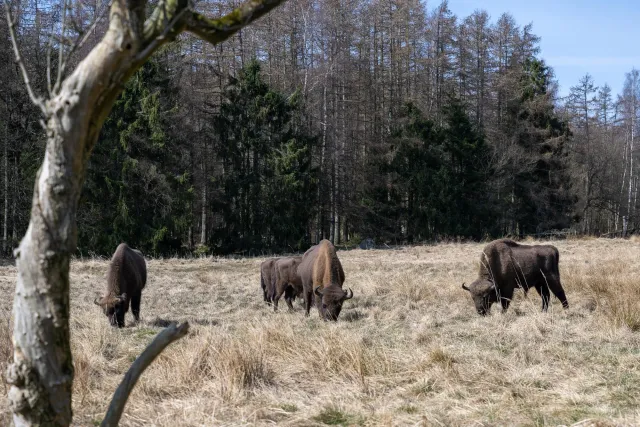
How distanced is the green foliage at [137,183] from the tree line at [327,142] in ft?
0.25

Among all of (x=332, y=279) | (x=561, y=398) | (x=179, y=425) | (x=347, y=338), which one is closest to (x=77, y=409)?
(x=179, y=425)

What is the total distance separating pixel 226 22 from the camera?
3174 mm

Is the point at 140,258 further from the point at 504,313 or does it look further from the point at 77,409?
the point at 77,409

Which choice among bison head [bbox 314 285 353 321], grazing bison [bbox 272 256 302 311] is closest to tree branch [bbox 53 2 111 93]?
bison head [bbox 314 285 353 321]

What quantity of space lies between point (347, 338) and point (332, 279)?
212 inches

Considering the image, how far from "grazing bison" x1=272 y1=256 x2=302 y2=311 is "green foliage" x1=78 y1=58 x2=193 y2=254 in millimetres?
16509

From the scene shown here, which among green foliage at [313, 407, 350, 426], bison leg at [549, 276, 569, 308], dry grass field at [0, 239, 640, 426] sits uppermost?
bison leg at [549, 276, 569, 308]

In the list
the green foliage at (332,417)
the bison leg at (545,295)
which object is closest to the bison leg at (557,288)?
the bison leg at (545,295)

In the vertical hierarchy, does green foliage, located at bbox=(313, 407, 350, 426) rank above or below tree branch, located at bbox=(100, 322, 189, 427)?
below

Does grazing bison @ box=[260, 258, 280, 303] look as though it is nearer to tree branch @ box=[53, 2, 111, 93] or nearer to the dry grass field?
the dry grass field

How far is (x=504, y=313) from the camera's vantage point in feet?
38.6

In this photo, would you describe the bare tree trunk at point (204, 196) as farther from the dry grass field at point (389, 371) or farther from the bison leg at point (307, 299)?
the dry grass field at point (389, 371)

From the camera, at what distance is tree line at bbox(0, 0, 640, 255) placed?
30.5m

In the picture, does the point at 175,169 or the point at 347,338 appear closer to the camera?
the point at 347,338
